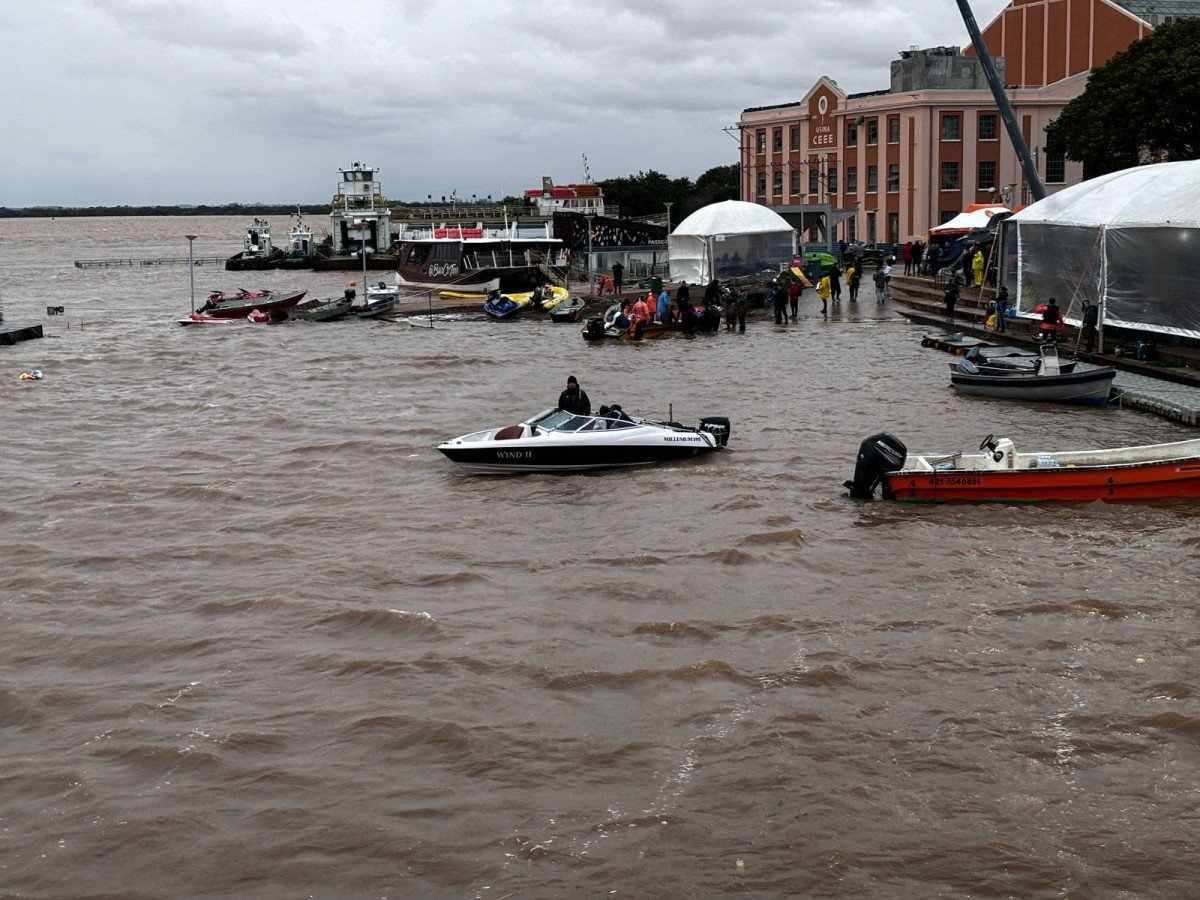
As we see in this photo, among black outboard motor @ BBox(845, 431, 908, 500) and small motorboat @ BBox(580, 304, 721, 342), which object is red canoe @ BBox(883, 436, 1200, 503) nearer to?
black outboard motor @ BBox(845, 431, 908, 500)

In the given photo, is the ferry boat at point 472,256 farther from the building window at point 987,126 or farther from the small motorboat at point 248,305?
the building window at point 987,126

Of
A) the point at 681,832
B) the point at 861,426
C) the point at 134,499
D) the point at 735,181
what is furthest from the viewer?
the point at 735,181

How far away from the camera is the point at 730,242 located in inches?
2016

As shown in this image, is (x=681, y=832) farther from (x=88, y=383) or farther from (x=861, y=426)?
(x=88, y=383)

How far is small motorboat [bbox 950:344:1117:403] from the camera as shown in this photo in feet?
84.9

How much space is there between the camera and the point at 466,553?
17.9 metres

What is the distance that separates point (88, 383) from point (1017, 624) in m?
28.7

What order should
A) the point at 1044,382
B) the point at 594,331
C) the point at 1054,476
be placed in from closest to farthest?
the point at 1054,476 < the point at 1044,382 < the point at 594,331

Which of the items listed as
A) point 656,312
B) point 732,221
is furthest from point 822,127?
point 656,312

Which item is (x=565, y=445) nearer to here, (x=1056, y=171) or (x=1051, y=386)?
(x=1051, y=386)

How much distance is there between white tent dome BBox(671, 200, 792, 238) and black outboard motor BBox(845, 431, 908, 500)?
1258 inches

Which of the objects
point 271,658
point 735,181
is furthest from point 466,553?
point 735,181

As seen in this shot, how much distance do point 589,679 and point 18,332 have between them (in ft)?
133

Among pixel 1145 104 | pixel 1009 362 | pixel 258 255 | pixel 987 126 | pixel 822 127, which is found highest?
pixel 822 127
